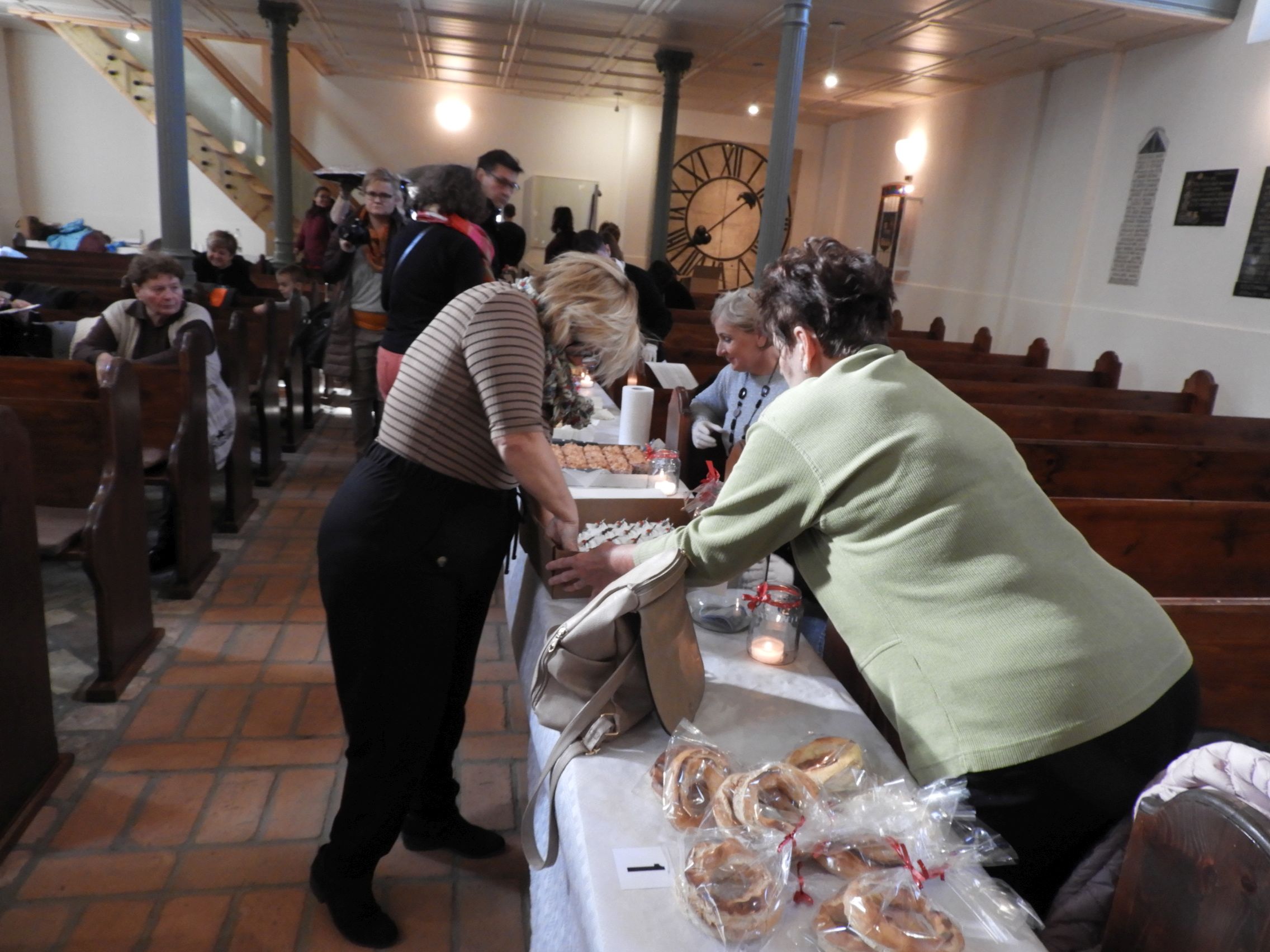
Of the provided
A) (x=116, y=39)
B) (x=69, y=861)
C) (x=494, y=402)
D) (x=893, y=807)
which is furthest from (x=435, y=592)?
(x=116, y=39)

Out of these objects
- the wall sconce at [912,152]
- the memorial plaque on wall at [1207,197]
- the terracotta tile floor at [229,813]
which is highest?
the wall sconce at [912,152]

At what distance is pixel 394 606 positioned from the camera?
5.45ft

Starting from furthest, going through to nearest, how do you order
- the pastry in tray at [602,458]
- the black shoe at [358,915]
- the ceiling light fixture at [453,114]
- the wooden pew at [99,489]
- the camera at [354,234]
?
the ceiling light fixture at [453,114]
the camera at [354,234]
the wooden pew at [99,489]
the pastry in tray at [602,458]
the black shoe at [358,915]

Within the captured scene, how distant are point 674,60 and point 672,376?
5.88 metres

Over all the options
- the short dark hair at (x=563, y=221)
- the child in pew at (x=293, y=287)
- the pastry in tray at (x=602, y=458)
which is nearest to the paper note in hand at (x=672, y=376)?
the pastry in tray at (x=602, y=458)

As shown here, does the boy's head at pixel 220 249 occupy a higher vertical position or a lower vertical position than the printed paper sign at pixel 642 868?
higher

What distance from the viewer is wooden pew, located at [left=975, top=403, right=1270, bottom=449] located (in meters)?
3.69

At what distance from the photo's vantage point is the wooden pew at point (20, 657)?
2.11 m

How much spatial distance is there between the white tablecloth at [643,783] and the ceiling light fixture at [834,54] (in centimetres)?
622

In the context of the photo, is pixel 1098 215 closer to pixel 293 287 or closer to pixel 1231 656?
pixel 1231 656

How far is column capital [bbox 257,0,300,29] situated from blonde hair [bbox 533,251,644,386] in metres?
7.77

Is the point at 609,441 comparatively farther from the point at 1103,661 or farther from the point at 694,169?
the point at 694,169

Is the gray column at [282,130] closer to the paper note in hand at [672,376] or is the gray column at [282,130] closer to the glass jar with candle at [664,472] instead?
the paper note in hand at [672,376]

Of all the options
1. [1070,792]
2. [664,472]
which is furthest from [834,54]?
[1070,792]
